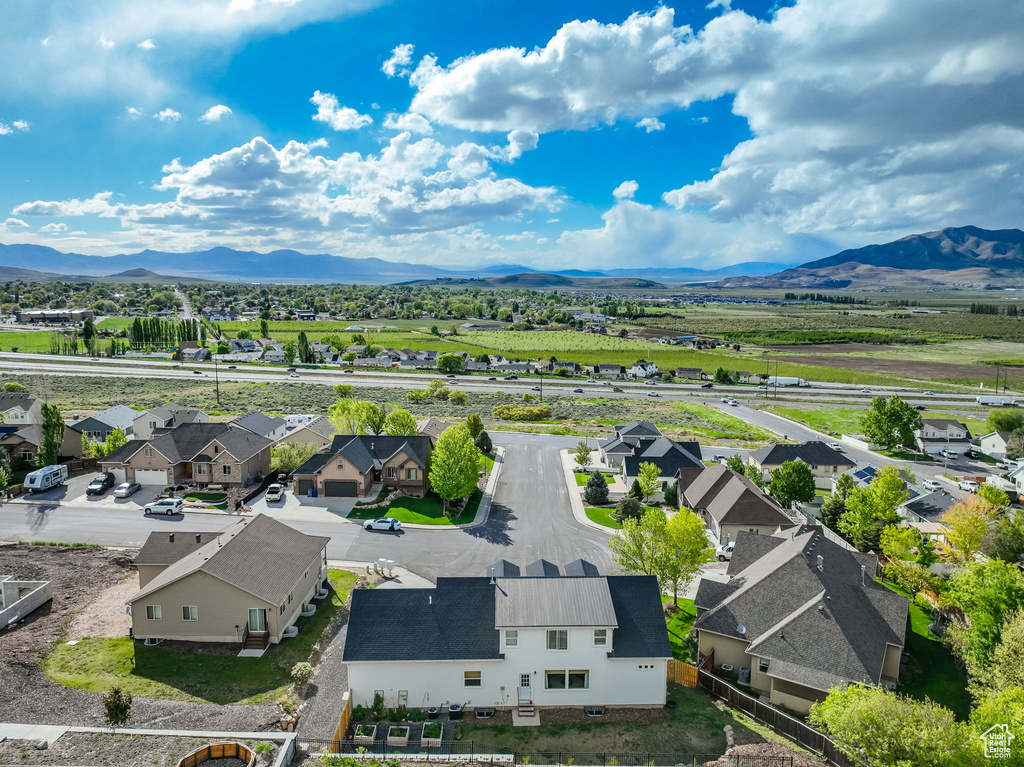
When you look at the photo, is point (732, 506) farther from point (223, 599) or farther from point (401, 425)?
point (223, 599)

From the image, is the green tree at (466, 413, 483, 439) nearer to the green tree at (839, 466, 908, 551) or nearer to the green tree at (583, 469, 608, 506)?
the green tree at (583, 469, 608, 506)

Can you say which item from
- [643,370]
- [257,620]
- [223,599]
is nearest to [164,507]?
[223,599]

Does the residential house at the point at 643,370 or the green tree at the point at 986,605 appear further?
the residential house at the point at 643,370

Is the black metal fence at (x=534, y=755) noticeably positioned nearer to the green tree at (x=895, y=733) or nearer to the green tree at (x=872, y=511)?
the green tree at (x=895, y=733)

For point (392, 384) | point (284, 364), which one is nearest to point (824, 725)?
point (392, 384)

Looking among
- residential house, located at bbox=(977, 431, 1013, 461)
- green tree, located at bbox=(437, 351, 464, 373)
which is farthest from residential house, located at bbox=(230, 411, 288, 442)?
residential house, located at bbox=(977, 431, 1013, 461)

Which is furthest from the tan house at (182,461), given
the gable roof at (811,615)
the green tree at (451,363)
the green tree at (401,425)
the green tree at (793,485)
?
the green tree at (451,363)
